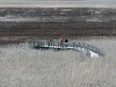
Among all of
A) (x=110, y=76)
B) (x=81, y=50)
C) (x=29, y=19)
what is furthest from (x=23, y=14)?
(x=110, y=76)

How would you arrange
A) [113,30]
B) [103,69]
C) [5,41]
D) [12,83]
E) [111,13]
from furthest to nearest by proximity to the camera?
[111,13]
[113,30]
[5,41]
[103,69]
[12,83]

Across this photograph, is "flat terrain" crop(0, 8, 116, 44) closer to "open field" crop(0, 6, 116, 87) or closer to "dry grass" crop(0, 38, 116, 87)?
"open field" crop(0, 6, 116, 87)

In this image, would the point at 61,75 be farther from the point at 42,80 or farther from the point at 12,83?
the point at 12,83

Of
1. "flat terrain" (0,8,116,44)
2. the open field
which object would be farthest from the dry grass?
"flat terrain" (0,8,116,44)

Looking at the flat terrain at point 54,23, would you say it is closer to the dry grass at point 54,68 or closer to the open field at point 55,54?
the open field at point 55,54

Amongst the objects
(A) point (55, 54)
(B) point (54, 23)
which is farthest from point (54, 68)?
(B) point (54, 23)

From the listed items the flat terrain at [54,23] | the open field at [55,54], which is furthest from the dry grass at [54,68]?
the flat terrain at [54,23]
